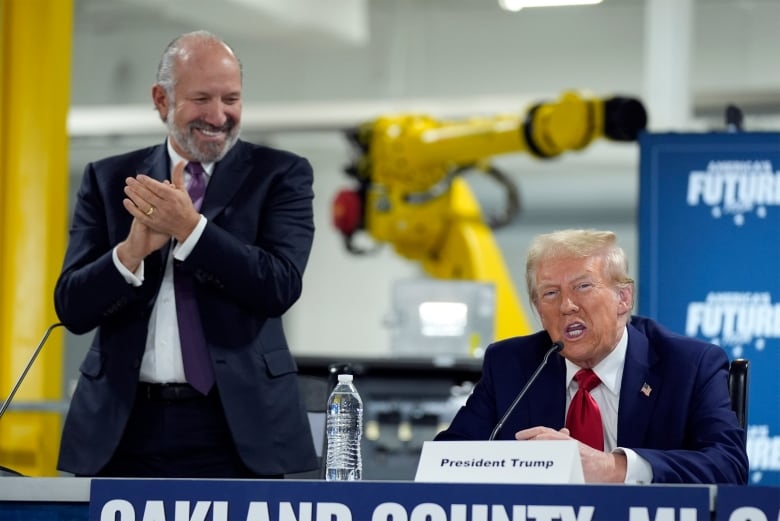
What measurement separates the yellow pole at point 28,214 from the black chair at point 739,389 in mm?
4833

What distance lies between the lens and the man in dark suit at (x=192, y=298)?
10.2ft

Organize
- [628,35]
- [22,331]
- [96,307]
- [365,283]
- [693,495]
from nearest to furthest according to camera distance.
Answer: [693,495]
[96,307]
[22,331]
[628,35]
[365,283]

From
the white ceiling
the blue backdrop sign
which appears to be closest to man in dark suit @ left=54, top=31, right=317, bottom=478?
the blue backdrop sign

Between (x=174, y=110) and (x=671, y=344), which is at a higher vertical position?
(x=174, y=110)

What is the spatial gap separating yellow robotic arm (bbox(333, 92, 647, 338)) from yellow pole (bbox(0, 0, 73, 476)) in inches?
87.2

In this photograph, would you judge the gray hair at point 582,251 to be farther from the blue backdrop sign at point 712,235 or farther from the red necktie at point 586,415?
the blue backdrop sign at point 712,235

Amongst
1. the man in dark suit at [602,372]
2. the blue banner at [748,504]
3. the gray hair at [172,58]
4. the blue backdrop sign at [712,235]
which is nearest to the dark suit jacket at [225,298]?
the gray hair at [172,58]

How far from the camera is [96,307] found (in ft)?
10.4

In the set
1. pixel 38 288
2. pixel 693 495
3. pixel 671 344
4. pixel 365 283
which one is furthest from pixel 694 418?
pixel 365 283

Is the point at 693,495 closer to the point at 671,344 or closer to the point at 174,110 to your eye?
the point at 671,344

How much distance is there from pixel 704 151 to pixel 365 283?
29.1 feet

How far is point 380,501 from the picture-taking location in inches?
92.7

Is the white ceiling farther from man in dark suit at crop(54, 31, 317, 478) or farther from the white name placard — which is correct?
the white name placard

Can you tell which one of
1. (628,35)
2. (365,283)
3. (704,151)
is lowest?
(365,283)
